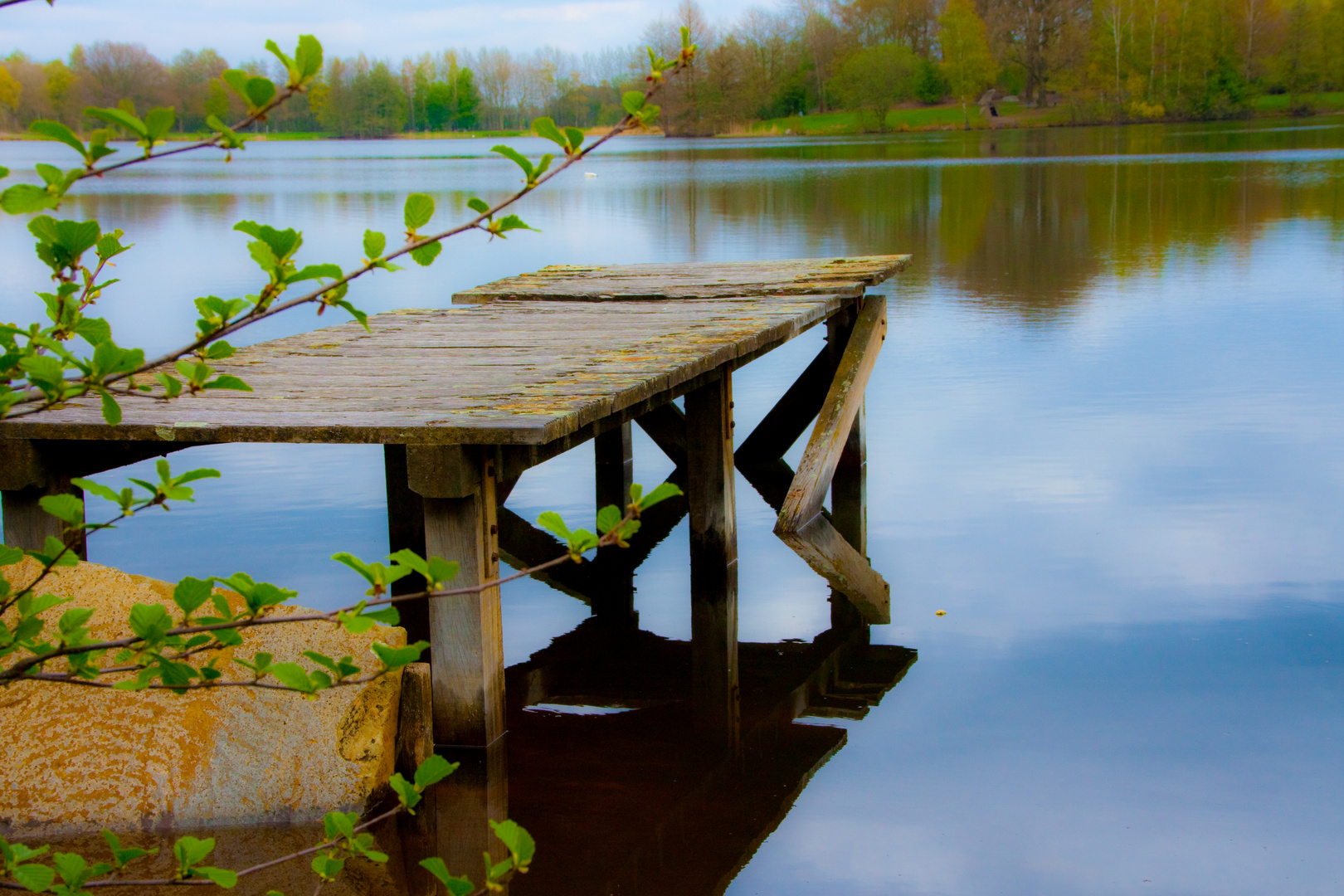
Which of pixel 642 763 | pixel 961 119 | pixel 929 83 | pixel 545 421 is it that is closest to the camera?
pixel 545 421


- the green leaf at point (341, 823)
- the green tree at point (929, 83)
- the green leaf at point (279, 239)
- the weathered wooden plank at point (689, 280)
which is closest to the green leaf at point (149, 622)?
the green leaf at point (341, 823)

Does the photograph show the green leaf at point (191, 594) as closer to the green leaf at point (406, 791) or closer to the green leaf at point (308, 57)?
the green leaf at point (406, 791)

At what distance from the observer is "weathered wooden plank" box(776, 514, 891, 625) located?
598cm

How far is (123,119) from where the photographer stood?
1.45 metres

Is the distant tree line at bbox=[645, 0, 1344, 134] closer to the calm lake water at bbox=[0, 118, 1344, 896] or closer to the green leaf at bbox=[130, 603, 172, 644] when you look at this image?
the calm lake water at bbox=[0, 118, 1344, 896]

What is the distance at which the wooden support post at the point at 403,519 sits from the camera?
6.08 meters

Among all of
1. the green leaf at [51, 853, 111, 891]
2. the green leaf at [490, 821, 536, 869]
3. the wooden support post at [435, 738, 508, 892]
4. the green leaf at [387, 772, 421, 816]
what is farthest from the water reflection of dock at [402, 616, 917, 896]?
the green leaf at [51, 853, 111, 891]

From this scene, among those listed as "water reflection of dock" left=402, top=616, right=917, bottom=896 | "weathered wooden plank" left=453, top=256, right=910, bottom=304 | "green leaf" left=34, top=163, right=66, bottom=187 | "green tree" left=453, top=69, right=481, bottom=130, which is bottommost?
"water reflection of dock" left=402, top=616, right=917, bottom=896

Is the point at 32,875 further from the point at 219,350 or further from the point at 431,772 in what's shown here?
the point at 219,350

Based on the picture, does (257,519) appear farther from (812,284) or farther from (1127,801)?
(1127,801)

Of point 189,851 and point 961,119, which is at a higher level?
point 961,119

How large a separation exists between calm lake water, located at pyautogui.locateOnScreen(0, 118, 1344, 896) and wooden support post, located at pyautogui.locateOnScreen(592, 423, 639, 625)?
0.11 m

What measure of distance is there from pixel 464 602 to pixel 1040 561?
360 centimetres

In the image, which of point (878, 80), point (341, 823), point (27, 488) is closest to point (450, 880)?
point (341, 823)
